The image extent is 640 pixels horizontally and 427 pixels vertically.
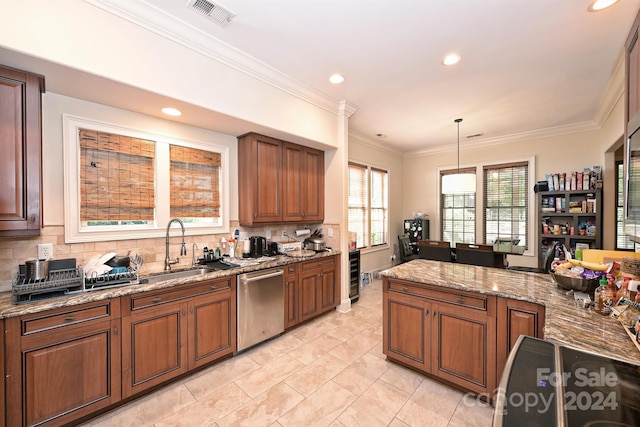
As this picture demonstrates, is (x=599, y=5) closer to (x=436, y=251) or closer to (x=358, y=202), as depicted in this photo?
(x=436, y=251)

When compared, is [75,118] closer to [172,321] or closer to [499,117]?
[172,321]

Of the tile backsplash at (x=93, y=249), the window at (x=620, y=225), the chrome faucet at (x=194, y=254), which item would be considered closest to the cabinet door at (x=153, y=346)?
the tile backsplash at (x=93, y=249)

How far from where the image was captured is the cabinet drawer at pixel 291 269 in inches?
123

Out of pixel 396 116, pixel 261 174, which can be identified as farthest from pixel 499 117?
pixel 261 174

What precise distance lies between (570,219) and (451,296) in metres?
4.04

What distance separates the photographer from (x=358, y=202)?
525 cm

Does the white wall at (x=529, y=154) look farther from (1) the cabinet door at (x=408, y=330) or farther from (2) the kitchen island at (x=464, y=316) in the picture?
(1) the cabinet door at (x=408, y=330)

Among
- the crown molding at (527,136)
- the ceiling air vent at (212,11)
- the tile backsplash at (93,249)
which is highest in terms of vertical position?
the ceiling air vent at (212,11)

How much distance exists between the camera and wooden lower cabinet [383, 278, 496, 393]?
6.43ft

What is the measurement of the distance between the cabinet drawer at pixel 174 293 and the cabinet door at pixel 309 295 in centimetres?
102

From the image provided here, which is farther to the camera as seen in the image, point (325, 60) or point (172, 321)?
point (325, 60)

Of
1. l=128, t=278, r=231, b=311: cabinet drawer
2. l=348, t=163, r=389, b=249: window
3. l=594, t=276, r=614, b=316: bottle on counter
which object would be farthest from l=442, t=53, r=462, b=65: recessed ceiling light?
l=128, t=278, r=231, b=311: cabinet drawer

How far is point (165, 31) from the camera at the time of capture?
6.86 ft

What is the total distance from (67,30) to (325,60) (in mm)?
1989
